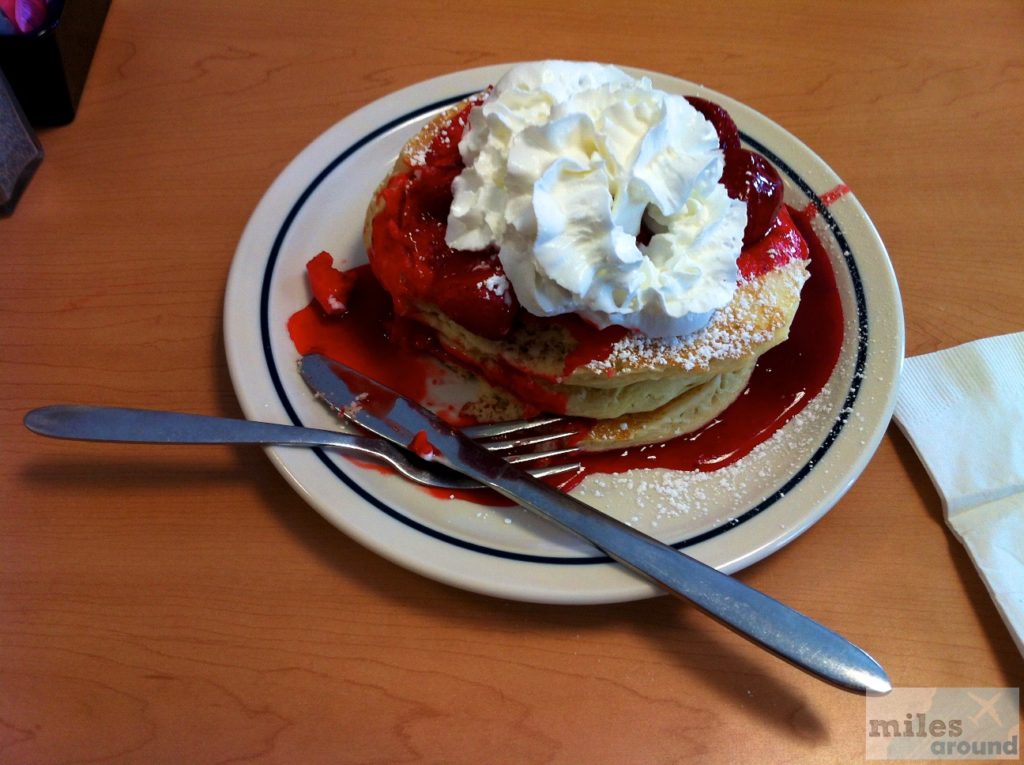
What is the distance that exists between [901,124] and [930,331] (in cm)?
64

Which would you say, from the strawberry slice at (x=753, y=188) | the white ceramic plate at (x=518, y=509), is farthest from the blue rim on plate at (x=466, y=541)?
the strawberry slice at (x=753, y=188)

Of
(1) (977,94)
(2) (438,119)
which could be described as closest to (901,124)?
(1) (977,94)

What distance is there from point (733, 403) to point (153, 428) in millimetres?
997

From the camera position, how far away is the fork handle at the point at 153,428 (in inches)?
47.0

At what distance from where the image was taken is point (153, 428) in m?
1.20

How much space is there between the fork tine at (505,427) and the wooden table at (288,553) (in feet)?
0.85

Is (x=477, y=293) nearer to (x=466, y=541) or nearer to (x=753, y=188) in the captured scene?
(x=466, y=541)

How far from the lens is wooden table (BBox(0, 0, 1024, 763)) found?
1151 mm

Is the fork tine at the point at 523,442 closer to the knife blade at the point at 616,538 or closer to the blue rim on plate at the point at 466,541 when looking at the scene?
the knife blade at the point at 616,538

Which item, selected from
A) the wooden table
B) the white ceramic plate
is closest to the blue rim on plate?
the white ceramic plate

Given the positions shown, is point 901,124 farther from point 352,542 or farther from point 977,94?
point 352,542

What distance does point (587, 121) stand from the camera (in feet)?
3.92

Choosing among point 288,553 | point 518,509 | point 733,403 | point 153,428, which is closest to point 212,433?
point 153,428

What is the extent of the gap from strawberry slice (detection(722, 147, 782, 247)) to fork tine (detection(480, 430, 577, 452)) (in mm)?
457
